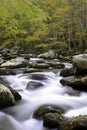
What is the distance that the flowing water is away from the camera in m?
6.03

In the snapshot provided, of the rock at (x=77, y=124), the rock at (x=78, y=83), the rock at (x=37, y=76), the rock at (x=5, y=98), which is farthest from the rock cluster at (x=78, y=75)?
the rock at (x=77, y=124)

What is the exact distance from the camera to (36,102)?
738 cm

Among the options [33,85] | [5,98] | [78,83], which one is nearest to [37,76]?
[33,85]

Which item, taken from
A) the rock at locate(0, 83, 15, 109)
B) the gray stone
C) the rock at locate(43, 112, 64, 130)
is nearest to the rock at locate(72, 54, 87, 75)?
the gray stone

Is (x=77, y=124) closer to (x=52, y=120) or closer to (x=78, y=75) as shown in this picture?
(x=52, y=120)

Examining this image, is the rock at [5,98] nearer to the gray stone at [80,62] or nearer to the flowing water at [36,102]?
the flowing water at [36,102]

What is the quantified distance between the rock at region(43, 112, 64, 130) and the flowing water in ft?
0.60

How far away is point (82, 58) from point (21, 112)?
352cm

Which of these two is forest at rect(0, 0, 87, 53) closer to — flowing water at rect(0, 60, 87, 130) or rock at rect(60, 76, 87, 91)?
flowing water at rect(0, 60, 87, 130)

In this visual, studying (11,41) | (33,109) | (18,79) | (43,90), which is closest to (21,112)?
(33,109)

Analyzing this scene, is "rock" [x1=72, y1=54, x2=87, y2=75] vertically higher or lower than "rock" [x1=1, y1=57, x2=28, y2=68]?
higher

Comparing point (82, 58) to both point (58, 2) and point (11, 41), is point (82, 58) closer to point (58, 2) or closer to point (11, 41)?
point (58, 2)

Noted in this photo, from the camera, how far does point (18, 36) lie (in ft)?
82.3

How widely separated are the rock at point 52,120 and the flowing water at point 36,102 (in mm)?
184
